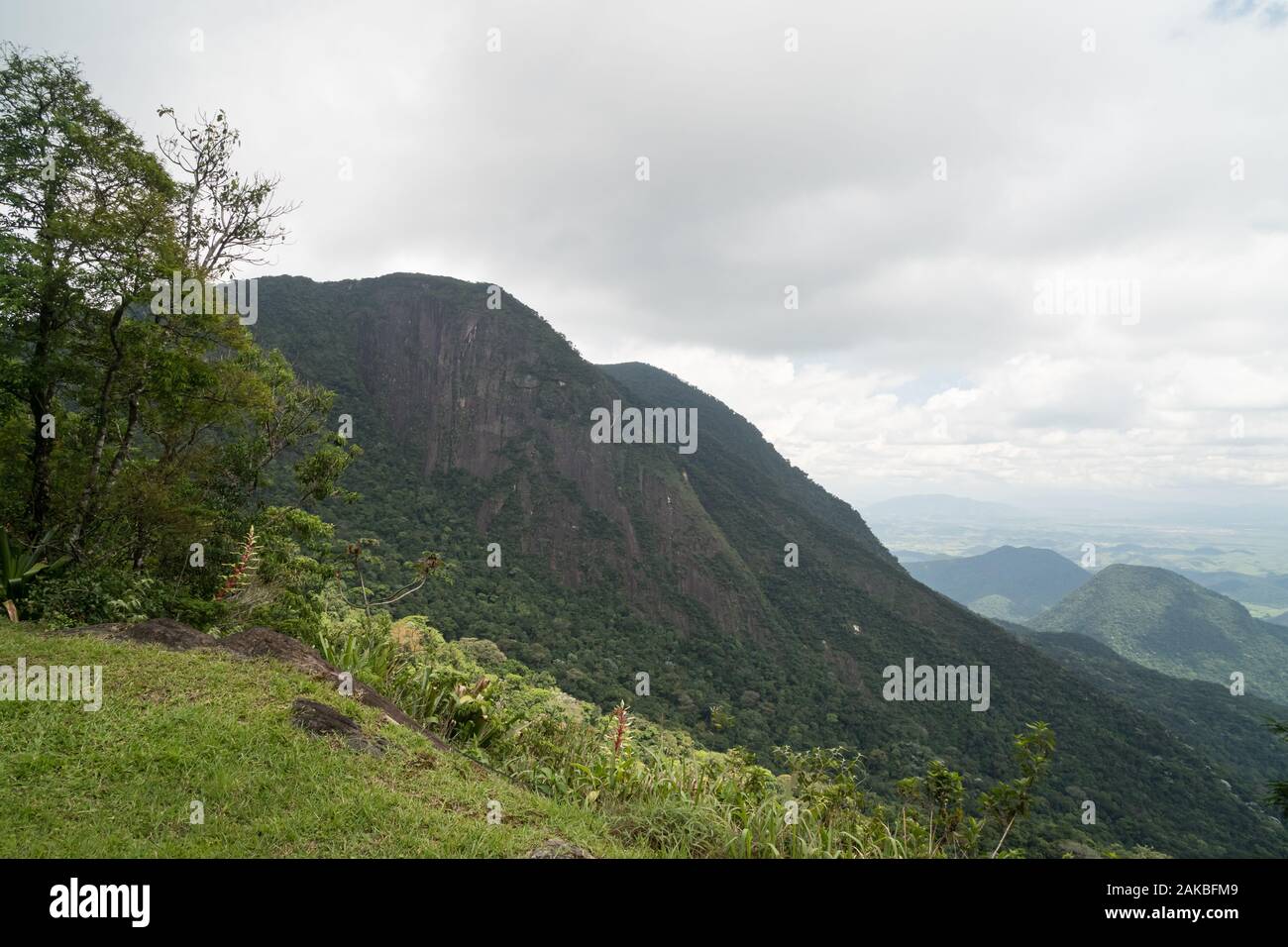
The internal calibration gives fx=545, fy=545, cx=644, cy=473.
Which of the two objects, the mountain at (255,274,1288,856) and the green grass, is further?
the mountain at (255,274,1288,856)

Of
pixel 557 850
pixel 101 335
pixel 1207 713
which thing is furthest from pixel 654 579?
pixel 1207 713

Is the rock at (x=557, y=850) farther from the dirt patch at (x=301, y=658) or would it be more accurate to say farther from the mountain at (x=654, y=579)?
the mountain at (x=654, y=579)

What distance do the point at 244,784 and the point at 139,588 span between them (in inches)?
215

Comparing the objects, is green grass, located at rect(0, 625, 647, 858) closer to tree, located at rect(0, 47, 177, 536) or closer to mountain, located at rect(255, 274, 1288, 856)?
tree, located at rect(0, 47, 177, 536)

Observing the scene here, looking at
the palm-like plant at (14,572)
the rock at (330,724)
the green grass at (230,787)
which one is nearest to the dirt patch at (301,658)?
the green grass at (230,787)

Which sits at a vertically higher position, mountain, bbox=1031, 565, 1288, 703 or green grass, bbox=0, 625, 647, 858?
green grass, bbox=0, 625, 647, 858

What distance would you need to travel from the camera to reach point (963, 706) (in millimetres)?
42844

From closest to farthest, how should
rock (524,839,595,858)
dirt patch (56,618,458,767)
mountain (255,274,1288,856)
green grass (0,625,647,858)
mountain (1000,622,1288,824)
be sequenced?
1. green grass (0,625,647,858)
2. rock (524,839,595,858)
3. dirt patch (56,618,458,767)
4. mountain (255,274,1288,856)
5. mountain (1000,622,1288,824)

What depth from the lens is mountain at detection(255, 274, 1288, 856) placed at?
34.8 m

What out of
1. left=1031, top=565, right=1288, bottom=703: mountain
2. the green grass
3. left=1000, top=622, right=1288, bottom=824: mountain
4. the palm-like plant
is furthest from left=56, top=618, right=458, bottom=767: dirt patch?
left=1031, top=565, right=1288, bottom=703: mountain

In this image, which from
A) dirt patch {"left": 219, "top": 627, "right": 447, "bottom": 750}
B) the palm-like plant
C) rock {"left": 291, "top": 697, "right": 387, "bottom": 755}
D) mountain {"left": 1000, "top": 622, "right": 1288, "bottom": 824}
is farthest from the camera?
mountain {"left": 1000, "top": 622, "right": 1288, "bottom": 824}

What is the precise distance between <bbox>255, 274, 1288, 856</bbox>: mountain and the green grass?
62.1 feet
